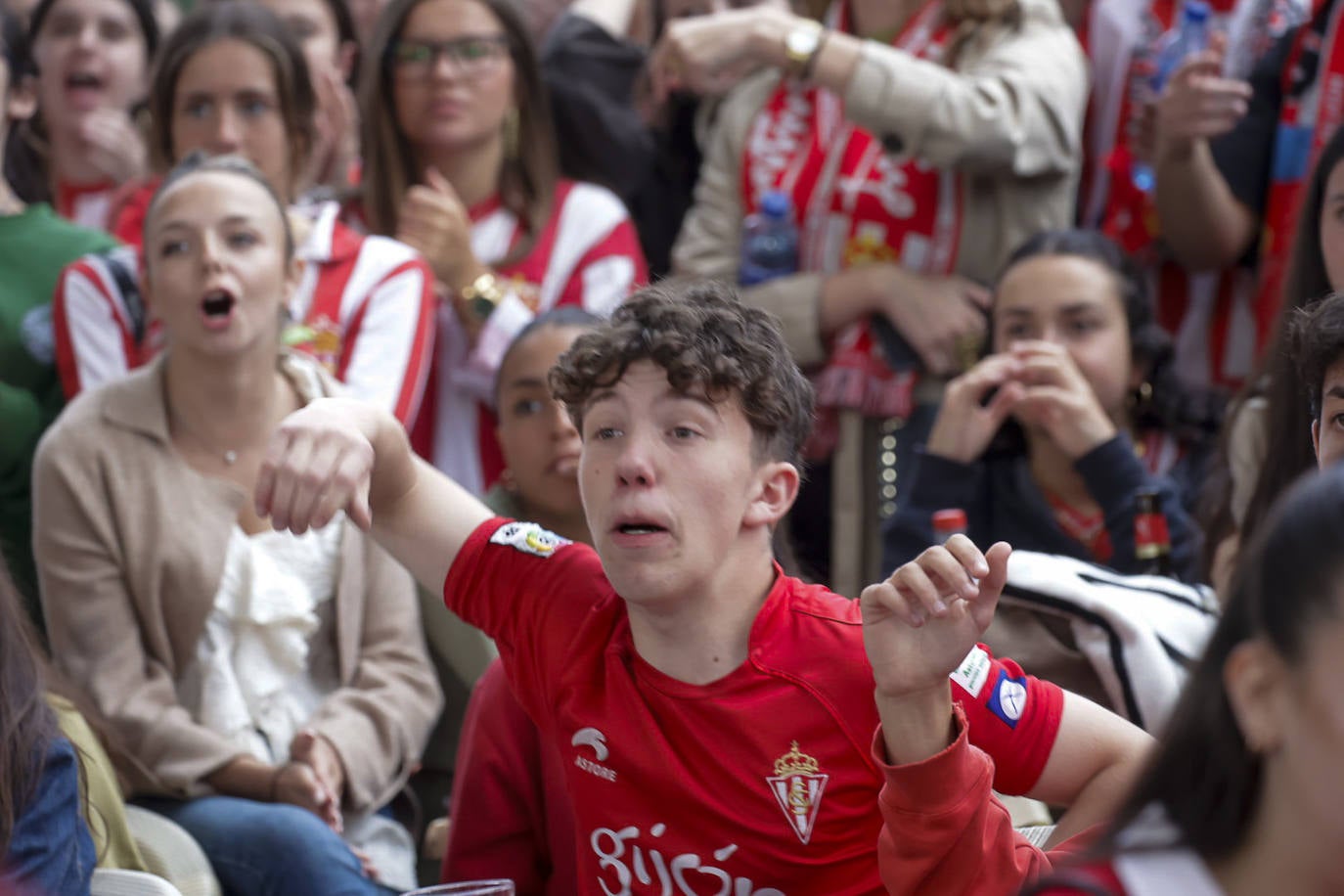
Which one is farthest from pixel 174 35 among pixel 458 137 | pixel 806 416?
pixel 806 416

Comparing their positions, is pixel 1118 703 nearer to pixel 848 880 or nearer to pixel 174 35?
pixel 848 880

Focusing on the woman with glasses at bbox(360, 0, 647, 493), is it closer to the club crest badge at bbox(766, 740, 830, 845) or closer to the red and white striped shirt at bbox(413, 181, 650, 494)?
the red and white striped shirt at bbox(413, 181, 650, 494)

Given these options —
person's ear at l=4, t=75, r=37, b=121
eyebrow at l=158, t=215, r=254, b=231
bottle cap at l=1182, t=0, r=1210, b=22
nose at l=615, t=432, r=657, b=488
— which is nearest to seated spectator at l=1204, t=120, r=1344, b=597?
bottle cap at l=1182, t=0, r=1210, b=22

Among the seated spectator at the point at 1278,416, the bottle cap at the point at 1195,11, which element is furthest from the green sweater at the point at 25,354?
the bottle cap at the point at 1195,11

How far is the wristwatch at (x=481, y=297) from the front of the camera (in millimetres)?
3613

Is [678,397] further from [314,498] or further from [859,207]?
[859,207]

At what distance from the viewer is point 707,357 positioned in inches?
77.9

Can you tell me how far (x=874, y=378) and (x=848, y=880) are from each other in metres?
1.79

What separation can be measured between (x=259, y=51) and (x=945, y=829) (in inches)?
108

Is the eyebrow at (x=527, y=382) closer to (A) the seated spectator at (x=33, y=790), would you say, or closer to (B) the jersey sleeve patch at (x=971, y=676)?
(A) the seated spectator at (x=33, y=790)

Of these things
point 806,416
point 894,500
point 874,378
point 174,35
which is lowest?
point 894,500

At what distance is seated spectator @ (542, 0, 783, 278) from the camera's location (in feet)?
13.6

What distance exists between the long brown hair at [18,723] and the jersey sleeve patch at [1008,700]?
1.17m

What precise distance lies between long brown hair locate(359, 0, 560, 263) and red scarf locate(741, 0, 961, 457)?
1.63 feet
